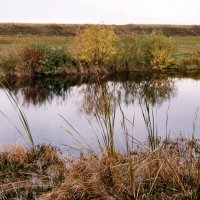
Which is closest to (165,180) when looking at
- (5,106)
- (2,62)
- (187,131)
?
(187,131)

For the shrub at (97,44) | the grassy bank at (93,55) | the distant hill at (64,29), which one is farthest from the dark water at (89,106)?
the distant hill at (64,29)

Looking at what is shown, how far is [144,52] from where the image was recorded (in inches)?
1303

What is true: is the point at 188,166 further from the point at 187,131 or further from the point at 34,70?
the point at 34,70

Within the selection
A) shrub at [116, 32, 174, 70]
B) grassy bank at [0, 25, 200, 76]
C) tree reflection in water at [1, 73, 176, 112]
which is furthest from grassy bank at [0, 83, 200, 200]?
shrub at [116, 32, 174, 70]

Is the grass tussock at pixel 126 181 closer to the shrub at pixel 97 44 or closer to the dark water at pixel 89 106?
the dark water at pixel 89 106

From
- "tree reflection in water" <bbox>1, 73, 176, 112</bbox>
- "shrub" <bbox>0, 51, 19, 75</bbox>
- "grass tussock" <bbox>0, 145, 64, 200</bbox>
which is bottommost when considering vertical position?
"tree reflection in water" <bbox>1, 73, 176, 112</bbox>

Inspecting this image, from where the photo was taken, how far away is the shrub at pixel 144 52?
32.8m

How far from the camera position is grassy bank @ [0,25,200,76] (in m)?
30.8

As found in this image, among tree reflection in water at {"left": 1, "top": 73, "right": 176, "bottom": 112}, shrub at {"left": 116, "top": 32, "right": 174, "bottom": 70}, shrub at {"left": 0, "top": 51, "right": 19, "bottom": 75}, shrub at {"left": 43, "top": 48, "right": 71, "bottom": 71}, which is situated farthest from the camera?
shrub at {"left": 116, "top": 32, "right": 174, "bottom": 70}

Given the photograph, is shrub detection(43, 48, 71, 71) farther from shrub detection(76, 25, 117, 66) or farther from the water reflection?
the water reflection

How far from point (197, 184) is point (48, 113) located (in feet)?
48.1

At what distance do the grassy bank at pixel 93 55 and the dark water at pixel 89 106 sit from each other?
1.71 metres

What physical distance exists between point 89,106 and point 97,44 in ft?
39.2

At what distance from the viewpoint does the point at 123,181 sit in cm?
528
